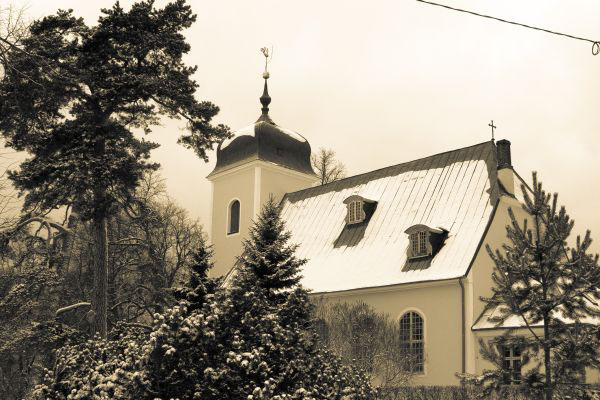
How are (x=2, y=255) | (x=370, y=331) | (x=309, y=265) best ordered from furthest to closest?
(x=309, y=265) < (x=370, y=331) < (x=2, y=255)

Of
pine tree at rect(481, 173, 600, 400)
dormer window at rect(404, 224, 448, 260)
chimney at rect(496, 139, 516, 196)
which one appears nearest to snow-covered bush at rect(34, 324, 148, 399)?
pine tree at rect(481, 173, 600, 400)

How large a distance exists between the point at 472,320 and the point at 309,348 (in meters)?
10.7

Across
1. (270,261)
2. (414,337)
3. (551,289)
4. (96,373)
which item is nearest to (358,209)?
(414,337)

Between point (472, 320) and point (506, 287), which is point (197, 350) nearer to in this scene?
point (506, 287)

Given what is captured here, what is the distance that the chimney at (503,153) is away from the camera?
24156 mm

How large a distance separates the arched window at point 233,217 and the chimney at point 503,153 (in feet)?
46.6

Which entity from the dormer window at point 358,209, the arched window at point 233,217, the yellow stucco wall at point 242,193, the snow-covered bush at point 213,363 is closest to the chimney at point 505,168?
the dormer window at point 358,209

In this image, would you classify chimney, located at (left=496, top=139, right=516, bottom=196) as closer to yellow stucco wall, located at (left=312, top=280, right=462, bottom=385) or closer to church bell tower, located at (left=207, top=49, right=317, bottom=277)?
yellow stucco wall, located at (left=312, top=280, right=462, bottom=385)

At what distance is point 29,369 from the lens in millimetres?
20891

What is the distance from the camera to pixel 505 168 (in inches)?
945

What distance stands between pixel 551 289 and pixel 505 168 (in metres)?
12.2

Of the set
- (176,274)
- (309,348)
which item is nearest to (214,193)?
(176,274)

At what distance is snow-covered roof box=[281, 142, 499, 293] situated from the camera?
22984 mm

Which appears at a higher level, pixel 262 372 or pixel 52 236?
pixel 52 236
